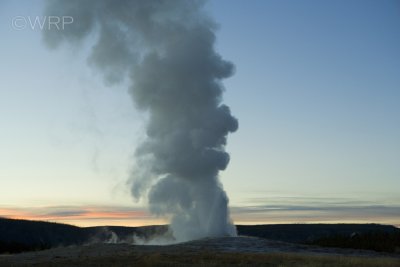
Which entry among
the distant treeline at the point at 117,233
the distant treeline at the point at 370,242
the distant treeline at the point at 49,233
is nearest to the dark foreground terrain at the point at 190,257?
the distant treeline at the point at 370,242

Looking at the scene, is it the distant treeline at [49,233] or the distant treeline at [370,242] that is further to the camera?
the distant treeline at [49,233]

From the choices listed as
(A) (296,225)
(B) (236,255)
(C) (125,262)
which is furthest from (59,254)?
(A) (296,225)

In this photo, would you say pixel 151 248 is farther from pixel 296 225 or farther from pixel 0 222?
pixel 296 225

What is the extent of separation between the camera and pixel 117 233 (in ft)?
460

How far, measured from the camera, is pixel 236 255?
44531 mm

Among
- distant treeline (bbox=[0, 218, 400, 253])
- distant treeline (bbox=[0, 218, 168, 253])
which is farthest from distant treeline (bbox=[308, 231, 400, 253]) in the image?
distant treeline (bbox=[0, 218, 168, 253])

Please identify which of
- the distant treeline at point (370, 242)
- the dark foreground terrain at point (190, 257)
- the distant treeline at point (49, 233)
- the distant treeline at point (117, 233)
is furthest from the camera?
the distant treeline at point (49, 233)

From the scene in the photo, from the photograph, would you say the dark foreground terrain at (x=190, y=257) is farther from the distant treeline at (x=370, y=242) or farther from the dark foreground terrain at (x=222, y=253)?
the distant treeline at (x=370, y=242)

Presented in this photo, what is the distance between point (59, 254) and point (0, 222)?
9283 centimetres

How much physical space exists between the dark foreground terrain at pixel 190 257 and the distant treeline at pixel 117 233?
26404 millimetres

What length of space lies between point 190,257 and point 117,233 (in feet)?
326

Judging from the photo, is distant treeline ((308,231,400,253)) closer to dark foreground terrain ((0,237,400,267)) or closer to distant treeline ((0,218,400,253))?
distant treeline ((0,218,400,253))

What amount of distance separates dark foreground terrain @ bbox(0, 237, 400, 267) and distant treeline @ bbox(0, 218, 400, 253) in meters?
26.4

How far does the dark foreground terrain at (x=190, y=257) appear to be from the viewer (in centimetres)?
3991
